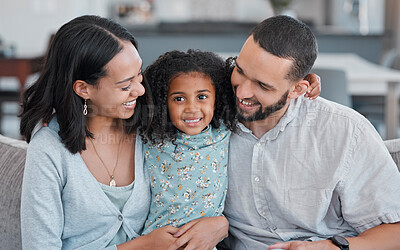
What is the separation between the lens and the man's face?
1.28 m

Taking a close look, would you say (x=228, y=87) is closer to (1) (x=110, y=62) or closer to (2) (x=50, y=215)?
(1) (x=110, y=62)

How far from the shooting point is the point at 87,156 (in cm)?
130

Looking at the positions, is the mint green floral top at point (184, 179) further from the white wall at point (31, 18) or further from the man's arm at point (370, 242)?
the white wall at point (31, 18)

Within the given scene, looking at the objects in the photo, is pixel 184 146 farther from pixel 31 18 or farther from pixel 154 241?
pixel 31 18

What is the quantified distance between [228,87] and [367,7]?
580 centimetres

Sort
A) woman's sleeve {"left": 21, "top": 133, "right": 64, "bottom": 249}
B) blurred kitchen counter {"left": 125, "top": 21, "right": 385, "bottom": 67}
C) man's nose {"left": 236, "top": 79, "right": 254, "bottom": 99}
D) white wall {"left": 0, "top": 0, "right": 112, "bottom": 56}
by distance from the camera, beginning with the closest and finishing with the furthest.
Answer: woman's sleeve {"left": 21, "top": 133, "right": 64, "bottom": 249} < man's nose {"left": 236, "top": 79, "right": 254, "bottom": 99} < blurred kitchen counter {"left": 125, "top": 21, "right": 385, "bottom": 67} < white wall {"left": 0, "top": 0, "right": 112, "bottom": 56}

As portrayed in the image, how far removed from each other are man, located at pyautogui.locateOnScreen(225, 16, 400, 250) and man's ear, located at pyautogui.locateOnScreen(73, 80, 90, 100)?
0.39 meters

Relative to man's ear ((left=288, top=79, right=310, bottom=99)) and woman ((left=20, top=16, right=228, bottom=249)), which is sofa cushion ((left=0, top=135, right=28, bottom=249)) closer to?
woman ((left=20, top=16, right=228, bottom=249))

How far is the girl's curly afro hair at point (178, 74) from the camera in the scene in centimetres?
135

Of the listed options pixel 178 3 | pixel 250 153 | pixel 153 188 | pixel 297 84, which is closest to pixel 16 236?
pixel 153 188

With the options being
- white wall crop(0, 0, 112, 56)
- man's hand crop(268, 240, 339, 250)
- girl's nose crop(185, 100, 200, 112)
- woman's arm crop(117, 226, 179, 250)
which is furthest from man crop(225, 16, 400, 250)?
white wall crop(0, 0, 112, 56)

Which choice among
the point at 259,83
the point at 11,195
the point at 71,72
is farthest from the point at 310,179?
the point at 11,195

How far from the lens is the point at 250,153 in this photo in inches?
54.4

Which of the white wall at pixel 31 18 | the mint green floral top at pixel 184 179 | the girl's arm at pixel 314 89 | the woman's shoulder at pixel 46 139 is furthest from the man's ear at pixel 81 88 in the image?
the white wall at pixel 31 18
